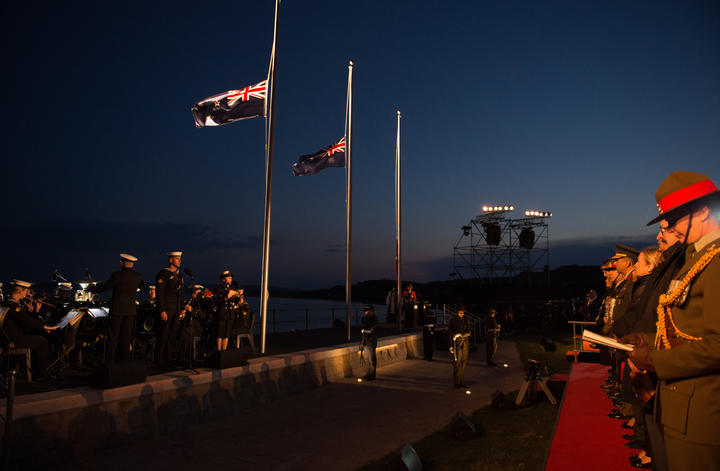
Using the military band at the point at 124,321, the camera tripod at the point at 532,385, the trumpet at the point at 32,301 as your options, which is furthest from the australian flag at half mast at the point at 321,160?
the camera tripod at the point at 532,385

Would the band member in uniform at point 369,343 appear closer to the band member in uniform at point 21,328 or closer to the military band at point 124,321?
the military band at point 124,321

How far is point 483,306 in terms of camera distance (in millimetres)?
60219

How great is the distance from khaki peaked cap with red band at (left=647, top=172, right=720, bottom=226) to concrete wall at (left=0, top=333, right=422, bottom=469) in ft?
27.0

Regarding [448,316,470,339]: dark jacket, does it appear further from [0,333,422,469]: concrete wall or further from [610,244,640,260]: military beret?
[610,244,640,260]: military beret

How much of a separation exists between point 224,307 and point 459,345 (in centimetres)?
719

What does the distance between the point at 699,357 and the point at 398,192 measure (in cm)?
2376

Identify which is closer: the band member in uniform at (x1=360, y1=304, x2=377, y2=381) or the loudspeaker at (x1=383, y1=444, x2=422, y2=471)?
the loudspeaker at (x1=383, y1=444, x2=422, y2=471)

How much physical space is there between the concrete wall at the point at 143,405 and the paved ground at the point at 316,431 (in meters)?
0.26

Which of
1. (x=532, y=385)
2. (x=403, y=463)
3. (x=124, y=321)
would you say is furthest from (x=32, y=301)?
(x=532, y=385)

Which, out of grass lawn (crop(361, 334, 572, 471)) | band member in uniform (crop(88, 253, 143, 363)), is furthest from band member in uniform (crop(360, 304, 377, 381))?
band member in uniform (crop(88, 253, 143, 363))

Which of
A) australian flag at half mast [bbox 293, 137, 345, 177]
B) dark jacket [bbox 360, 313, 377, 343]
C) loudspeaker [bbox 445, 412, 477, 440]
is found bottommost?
loudspeaker [bbox 445, 412, 477, 440]

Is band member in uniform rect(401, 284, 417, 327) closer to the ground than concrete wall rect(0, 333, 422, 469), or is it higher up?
higher up

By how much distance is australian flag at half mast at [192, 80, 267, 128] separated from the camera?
564 inches

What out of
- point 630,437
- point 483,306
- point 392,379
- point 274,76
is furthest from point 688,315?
point 483,306
